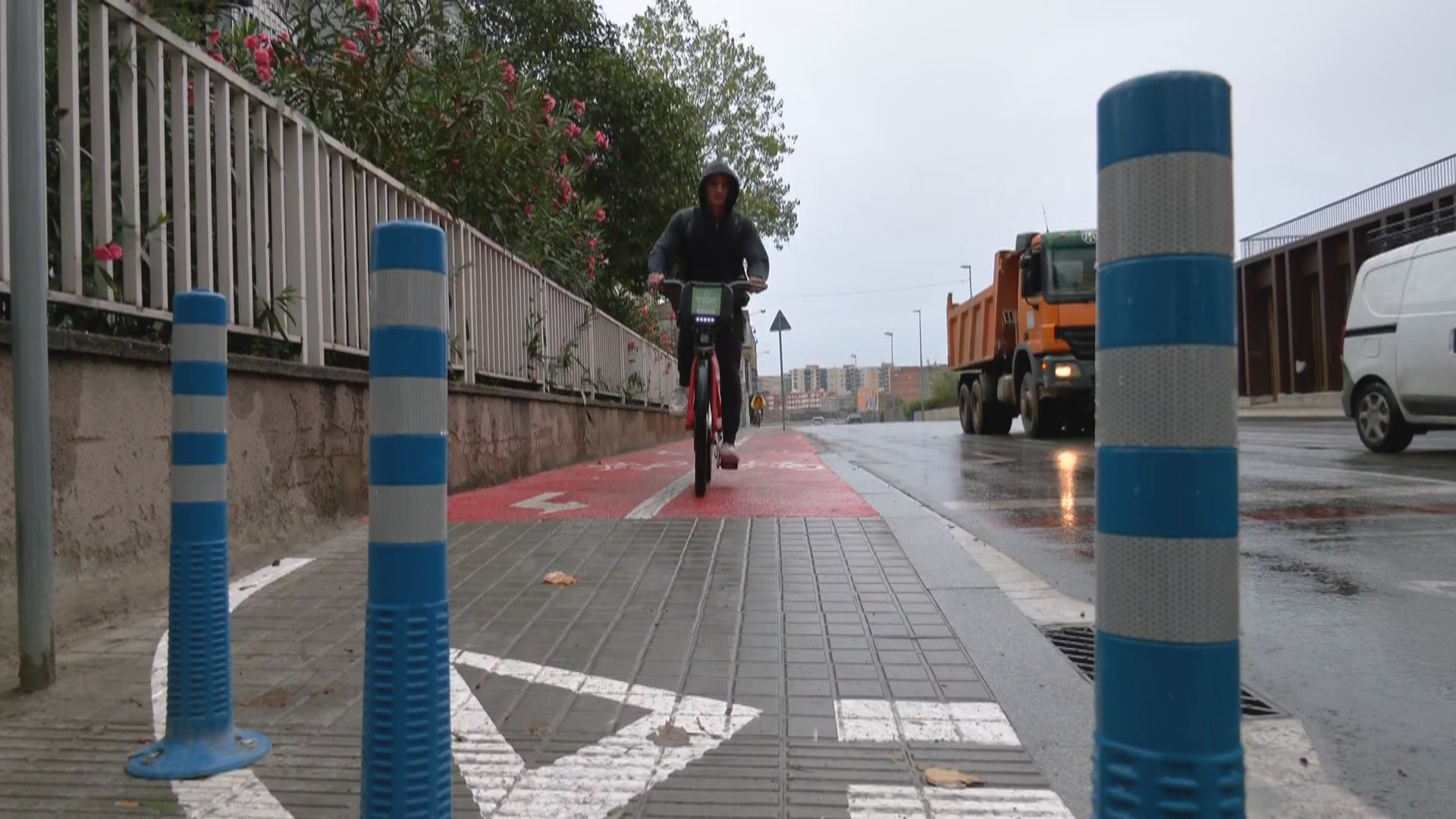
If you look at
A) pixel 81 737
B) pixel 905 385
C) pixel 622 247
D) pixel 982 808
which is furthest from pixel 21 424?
pixel 905 385

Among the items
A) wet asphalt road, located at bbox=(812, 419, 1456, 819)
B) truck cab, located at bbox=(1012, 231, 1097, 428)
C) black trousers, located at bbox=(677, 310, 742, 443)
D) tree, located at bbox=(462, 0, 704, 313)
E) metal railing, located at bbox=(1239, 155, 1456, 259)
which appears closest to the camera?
wet asphalt road, located at bbox=(812, 419, 1456, 819)

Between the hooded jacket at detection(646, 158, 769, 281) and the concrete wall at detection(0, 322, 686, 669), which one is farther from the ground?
the hooded jacket at detection(646, 158, 769, 281)

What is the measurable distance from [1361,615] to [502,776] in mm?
3159

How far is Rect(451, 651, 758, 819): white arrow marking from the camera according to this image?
7.19ft

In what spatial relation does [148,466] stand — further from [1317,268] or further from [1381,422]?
[1317,268]

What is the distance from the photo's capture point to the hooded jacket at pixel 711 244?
22.9 feet

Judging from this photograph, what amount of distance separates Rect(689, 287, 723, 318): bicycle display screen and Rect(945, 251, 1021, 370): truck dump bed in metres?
10.7

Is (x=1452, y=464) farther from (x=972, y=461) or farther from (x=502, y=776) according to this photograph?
(x=502, y=776)

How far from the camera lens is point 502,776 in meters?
2.32

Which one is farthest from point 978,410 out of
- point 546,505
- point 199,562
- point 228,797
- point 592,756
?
point 228,797

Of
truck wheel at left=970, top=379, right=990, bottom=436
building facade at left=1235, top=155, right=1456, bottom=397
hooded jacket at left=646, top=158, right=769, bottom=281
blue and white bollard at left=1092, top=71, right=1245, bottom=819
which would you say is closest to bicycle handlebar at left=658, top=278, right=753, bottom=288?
hooded jacket at left=646, top=158, right=769, bottom=281

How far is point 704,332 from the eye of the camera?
6.70 meters

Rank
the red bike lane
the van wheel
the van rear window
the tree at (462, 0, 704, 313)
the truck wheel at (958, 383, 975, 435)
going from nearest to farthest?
the red bike lane < the van rear window < the van wheel < the tree at (462, 0, 704, 313) < the truck wheel at (958, 383, 975, 435)

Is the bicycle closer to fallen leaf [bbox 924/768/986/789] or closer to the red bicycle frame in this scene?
the red bicycle frame
